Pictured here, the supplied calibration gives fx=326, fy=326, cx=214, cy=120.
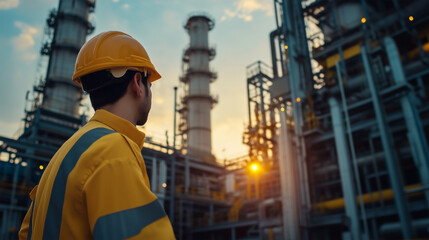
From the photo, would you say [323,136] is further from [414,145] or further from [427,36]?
[427,36]

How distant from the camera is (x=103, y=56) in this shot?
131cm

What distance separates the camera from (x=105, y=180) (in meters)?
0.90

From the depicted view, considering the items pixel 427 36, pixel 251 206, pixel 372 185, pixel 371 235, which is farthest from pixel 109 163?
pixel 251 206

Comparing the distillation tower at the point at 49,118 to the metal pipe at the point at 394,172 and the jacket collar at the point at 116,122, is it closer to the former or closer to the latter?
the metal pipe at the point at 394,172

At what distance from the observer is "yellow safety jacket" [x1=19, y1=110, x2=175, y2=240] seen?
33.6 inches

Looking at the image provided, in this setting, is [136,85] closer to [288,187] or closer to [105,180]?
[105,180]

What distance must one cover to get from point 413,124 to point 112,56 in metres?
16.7

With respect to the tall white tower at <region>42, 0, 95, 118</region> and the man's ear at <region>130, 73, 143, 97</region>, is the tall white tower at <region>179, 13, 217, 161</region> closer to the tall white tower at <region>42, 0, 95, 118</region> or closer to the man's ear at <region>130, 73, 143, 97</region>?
the tall white tower at <region>42, 0, 95, 118</region>

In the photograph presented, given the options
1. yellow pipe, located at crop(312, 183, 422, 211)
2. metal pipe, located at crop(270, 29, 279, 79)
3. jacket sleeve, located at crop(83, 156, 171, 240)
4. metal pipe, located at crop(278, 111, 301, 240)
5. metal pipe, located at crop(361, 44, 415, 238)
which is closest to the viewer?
jacket sleeve, located at crop(83, 156, 171, 240)

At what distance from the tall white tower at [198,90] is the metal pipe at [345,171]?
16.6 meters

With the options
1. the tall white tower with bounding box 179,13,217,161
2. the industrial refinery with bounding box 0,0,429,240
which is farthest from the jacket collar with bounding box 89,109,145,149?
the tall white tower with bounding box 179,13,217,161

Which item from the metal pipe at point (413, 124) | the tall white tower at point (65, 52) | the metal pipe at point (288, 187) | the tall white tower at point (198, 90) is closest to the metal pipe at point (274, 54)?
the metal pipe at point (288, 187)

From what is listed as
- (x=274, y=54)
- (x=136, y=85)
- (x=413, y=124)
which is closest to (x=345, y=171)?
(x=413, y=124)

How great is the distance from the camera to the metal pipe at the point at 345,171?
14453 millimetres
